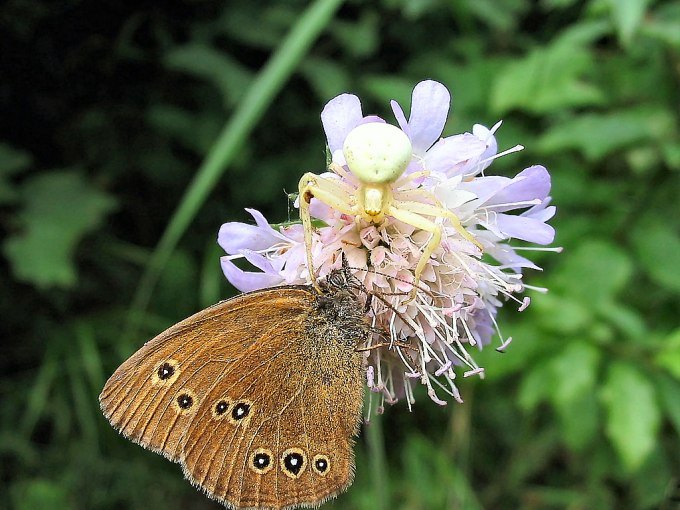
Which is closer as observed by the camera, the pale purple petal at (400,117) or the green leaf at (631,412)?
the pale purple petal at (400,117)

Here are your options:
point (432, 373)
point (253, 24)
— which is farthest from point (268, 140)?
point (432, 373)

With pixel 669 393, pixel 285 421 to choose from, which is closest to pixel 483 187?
pixel 285 421

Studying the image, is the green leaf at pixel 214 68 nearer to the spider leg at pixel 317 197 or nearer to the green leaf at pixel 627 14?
the green leaf at pixel 627 14

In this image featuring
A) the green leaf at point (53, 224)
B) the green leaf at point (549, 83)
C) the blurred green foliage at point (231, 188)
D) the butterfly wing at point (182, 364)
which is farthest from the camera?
the green leaf at point (53, 224)

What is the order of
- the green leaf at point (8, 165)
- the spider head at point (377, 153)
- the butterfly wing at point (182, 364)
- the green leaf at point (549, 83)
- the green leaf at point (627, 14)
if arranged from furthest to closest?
the green leaf at point (8, 165)
the green leaf at point (549, 83)
the green leaf at point (627, 14)
the butterfly wing at point (182, 364)
the spider head at point (377, 153)

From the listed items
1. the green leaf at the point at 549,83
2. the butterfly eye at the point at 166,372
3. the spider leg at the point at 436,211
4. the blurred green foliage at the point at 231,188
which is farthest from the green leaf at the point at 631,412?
the butterfly eye at the point at 166,372

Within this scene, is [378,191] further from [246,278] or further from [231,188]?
[231,188]
